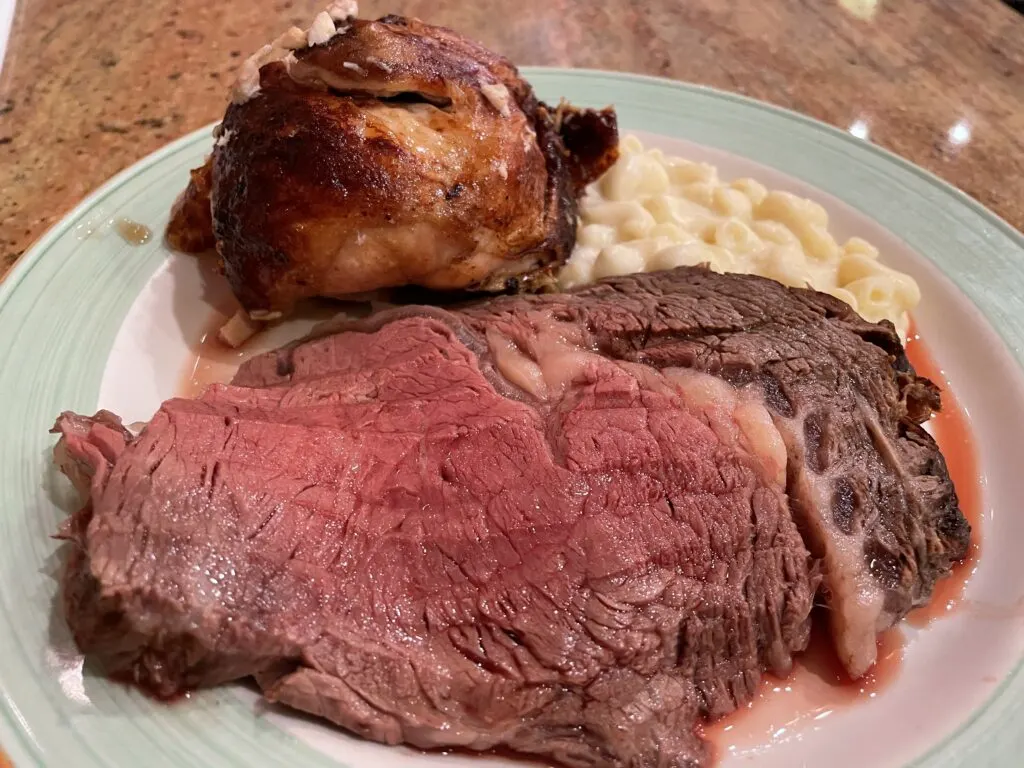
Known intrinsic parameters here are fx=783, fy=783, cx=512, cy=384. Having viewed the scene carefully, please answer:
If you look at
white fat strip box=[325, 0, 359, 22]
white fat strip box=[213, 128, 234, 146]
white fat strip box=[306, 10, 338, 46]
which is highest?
white fat strip box=[325, 0, 359, 22]

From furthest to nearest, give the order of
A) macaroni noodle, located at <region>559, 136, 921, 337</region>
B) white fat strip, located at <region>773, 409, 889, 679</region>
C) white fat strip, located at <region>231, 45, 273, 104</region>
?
macaroni noodle, located at <region>559, 136, 921, 337</region>
white fat strip, located at <region>231, 45, 273, 104</region>
white fat strip, located at <region>773, 409, 889, 679</region>

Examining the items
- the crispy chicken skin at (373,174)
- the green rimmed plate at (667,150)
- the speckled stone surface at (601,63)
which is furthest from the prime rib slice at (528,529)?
the speckled stone surface at (601,63)

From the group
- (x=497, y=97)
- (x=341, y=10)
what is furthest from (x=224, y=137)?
(x=497, y=97)

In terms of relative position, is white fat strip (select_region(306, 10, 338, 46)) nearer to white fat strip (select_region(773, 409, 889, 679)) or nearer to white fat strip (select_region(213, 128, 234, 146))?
white fat strip (select_region(213, 128, 234, 146))

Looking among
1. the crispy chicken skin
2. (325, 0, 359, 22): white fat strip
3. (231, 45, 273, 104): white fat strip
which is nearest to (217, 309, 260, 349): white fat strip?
the crispy chicken skin

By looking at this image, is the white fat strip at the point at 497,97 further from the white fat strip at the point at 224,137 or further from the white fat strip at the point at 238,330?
the white fat strip at the point at 238,330

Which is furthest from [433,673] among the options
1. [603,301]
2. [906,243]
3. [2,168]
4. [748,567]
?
[2,168]

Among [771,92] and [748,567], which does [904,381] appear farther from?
[771,92]

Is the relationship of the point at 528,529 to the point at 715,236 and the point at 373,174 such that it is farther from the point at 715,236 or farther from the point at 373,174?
the point at 715,236
